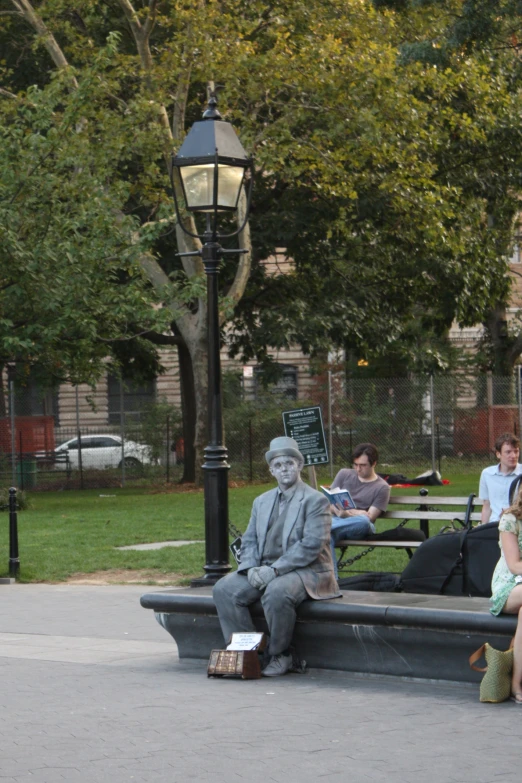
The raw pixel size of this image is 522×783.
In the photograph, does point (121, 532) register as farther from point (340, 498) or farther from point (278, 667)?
point (278, 667)

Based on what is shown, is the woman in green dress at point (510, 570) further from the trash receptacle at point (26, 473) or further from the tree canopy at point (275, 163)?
the trash receptacle at point (26, 473)

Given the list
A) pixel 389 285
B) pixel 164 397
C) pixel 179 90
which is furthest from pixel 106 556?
pixel 164 397

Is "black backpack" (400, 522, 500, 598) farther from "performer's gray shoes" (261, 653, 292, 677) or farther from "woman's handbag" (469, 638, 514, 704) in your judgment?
"woman's handbag" (469, 638, 514, 704)

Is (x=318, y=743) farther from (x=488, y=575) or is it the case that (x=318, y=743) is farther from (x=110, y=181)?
(x=110, y=181)

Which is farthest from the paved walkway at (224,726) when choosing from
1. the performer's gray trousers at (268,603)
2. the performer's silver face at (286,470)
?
the performer's silver face at (286,470)

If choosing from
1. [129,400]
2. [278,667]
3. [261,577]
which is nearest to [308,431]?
[261,577]

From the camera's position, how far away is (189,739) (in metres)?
A: 7.03

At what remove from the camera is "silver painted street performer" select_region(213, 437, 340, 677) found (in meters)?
8.80

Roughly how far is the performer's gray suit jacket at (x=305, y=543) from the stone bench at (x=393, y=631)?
16 cm

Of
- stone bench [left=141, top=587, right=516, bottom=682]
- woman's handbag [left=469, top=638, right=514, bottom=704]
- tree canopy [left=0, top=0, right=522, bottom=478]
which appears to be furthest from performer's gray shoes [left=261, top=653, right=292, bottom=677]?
tree canopy [left=0, top=0, right=522, bottom=478]

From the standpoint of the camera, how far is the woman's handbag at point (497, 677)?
7.64 m

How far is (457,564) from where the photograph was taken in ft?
30.9

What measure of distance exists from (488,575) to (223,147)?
3992mm

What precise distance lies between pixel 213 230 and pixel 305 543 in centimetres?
306
